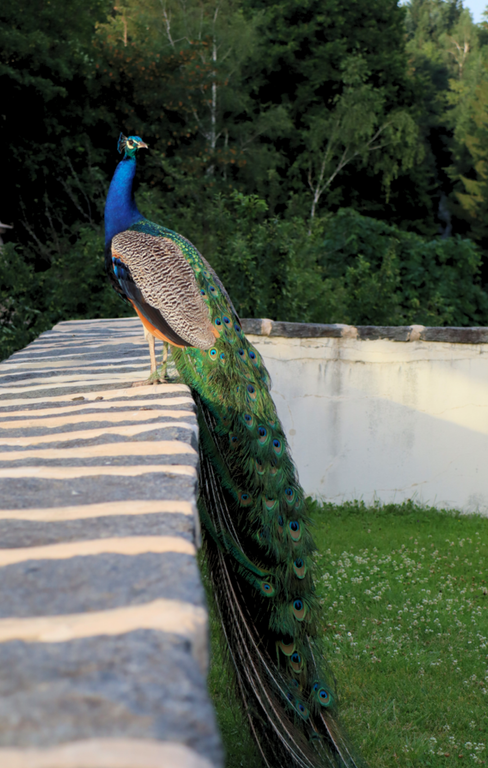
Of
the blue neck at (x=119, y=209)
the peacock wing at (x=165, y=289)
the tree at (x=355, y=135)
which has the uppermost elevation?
the tree at (x=355, y=135)

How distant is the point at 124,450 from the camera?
1.73 m

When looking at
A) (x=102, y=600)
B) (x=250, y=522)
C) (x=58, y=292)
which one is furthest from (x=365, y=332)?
(x=102, y=600)

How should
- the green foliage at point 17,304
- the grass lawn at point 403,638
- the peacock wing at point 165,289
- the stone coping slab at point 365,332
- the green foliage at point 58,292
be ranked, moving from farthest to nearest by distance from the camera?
the green foliage at point 58,292
the green foliage at point 17,304
the stone coping slab at point 365,332
the grass lawn at point 403,638
the peacock wing at point 165,289

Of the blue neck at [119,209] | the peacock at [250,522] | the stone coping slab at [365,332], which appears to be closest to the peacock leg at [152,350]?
the peacock at [250,522]

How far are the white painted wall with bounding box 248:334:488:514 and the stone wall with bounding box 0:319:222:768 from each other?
3817mm

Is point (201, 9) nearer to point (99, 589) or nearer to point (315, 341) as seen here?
point (315, 341)

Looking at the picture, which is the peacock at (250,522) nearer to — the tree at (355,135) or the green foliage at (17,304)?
the green foliage at (17,304)

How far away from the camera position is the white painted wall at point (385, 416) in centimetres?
571

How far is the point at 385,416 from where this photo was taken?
5785 millimetres

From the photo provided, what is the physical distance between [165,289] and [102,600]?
196cm

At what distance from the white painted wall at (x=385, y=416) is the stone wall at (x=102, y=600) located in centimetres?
382

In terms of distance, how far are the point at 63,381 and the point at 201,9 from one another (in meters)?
17.4

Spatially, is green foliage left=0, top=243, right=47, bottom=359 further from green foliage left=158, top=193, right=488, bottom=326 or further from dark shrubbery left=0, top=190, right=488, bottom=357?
green foliage left=158, top=193, right=488, bottom=326

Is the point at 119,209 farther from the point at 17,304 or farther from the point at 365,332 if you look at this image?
the point at 17,304
